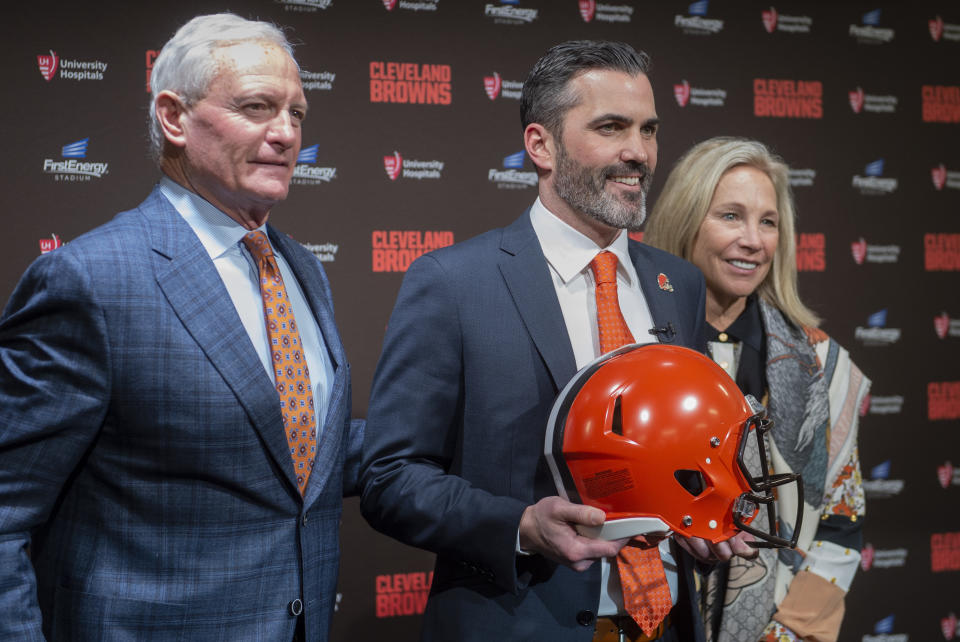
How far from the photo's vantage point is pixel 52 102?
3010 millimetres

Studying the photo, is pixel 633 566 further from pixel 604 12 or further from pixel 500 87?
pixel 604 12

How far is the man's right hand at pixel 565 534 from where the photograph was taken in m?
1.46

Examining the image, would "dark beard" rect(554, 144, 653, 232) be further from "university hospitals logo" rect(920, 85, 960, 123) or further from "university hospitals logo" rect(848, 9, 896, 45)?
"university hospitals logo" rect(920, 85, 960, 123)

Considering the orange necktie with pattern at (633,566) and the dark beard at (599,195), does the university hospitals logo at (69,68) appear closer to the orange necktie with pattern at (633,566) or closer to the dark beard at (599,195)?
the dark beard at (599,195)

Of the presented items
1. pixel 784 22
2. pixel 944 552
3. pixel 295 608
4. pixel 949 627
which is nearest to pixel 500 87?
pixel 784 22

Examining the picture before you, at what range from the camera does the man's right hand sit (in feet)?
4.80

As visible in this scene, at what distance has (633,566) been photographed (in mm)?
1713

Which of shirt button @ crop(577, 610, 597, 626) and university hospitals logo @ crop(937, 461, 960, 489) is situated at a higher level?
shirt button @ crop(577, 610, 597, 626)

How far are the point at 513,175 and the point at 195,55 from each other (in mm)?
2080

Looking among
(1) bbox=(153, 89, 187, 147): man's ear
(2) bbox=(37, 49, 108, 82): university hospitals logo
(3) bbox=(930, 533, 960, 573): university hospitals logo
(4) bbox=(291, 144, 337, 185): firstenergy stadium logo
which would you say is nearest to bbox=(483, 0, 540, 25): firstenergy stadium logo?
(4) bbox=(291, 144, 337, 185): firstenergy stadium logo

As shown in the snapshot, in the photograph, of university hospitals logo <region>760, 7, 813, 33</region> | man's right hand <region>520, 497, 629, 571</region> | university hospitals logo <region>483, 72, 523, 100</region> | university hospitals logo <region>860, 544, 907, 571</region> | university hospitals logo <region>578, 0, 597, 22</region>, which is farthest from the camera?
university hospitals logo <region>860, 544, 907, 571</region>

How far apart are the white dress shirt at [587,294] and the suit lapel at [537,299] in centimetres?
4

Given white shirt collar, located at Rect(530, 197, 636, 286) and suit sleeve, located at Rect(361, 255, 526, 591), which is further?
white shirt collar, located at Rect(530, 197, 636, 286)

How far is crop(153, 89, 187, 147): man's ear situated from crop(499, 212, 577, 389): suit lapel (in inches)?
28.2
